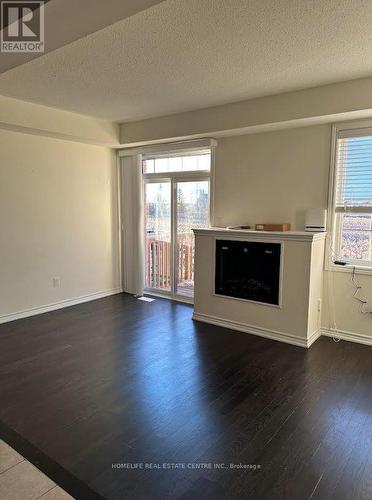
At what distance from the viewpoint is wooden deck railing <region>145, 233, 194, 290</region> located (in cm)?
511

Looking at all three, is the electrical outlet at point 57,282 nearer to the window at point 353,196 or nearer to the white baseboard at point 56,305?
the white baseboard at point 56,305

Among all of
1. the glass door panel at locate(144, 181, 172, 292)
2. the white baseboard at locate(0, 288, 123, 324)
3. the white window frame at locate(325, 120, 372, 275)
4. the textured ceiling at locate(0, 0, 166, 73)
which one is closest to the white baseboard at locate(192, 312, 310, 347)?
the white window frame at locate(325, 120, 372, 275)

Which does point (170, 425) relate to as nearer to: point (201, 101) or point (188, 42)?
point (188, 42)

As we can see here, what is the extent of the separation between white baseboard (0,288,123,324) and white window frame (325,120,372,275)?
331cm

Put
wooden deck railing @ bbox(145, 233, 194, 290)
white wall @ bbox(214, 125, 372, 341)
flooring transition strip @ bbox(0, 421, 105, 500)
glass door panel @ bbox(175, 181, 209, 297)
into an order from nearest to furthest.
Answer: flooring transition strip @ bbox(0, 421, 105, 500) → white wall @ bbox(214, 125, 372, 341) → glass door panel @ bbox(175, 181, 209, 297) → wooden deck railing @ bbox(145, 233, 194, 290)

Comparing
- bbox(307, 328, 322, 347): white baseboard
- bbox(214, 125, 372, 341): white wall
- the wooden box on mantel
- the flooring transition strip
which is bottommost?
the flooring transition strip

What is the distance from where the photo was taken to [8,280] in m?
4.21

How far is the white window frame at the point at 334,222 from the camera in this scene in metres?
3.55

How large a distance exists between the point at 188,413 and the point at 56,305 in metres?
2.99

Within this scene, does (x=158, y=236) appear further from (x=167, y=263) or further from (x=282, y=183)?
(x=282, y=183)

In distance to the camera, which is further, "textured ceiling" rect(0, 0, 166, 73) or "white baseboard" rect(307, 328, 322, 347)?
"white baseboard" rect(307, 328, 322, 347)

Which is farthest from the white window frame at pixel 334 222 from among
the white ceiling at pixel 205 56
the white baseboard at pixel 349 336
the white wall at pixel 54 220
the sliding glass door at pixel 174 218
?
the white wall at pixel 54 220

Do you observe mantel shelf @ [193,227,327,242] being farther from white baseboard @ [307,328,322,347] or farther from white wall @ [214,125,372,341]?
white baseboard @ [307,328,322,347]

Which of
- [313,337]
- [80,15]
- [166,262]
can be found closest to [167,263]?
[166,262]
